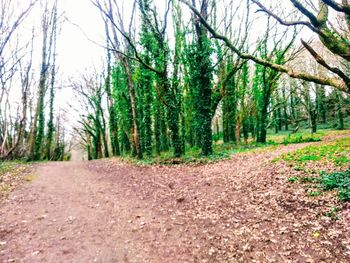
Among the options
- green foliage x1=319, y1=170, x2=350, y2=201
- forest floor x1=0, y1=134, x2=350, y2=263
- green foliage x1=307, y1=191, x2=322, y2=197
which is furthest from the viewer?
green foliage x1=307, y1=191, x2=322, y2=197

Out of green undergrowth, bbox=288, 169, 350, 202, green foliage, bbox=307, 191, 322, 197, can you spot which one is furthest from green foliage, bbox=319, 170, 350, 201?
green foliage, bbox=307, 191, 322, 197

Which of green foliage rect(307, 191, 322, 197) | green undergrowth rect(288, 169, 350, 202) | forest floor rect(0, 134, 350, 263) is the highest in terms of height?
green undergrowth rect(288, 169, 350, 202)

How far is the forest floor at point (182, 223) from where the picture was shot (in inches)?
194

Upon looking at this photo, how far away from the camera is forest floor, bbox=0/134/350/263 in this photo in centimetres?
493

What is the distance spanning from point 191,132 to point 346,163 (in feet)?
62.0

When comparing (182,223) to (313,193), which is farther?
(313,193)

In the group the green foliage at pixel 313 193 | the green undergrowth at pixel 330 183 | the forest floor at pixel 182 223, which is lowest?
the forest floor at pixel 182 223

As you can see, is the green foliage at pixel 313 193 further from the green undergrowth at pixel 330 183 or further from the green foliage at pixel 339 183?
the green foliage at pixel 339 183

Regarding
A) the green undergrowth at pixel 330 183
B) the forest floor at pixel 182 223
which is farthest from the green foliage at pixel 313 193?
the forest floor at pixel 182 223

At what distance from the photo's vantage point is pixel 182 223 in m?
6.37

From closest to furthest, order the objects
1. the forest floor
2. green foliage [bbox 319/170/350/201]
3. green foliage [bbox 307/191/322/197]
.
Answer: the forest floor, green foliage [bbox 319/170/350/201], green foliage [bbox 307/191/322/197]

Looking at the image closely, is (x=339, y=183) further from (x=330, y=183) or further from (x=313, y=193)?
(x=313, y=193)

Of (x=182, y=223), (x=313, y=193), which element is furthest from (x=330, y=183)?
(x=182, y=223)

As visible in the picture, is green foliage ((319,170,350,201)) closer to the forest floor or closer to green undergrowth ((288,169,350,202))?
green undergrowth ((288,169,350,202))
